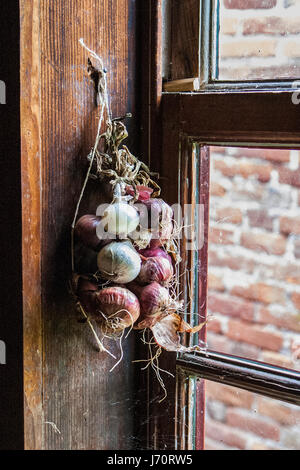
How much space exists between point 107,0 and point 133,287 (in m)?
0.43

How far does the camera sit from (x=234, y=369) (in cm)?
91

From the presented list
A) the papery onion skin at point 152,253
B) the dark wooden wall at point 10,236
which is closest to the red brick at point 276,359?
the papery onion skin at point 152,253

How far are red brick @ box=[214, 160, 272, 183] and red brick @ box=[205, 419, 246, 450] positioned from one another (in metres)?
0.41

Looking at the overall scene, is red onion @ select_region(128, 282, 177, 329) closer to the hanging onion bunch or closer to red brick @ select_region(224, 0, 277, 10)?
the hanging onion bunch

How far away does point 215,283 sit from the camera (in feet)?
3.10

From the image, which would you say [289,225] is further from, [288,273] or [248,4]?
[248,4]

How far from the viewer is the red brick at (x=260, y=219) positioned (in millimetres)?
884

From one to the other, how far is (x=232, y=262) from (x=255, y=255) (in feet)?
0.13

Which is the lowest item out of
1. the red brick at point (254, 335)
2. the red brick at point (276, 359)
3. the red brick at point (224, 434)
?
the red brick at point (224, 434)

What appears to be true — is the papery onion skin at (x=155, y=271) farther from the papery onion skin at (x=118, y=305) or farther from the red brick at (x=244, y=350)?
the red brick at (x=244, y=350)

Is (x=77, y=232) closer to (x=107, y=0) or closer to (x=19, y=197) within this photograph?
(x=19, y=197)

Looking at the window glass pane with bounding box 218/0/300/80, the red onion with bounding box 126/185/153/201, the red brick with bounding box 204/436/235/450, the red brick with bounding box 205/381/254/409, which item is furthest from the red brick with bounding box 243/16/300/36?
the red brick with bounding box 204/436/235/450

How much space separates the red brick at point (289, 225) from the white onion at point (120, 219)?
0.72ft
